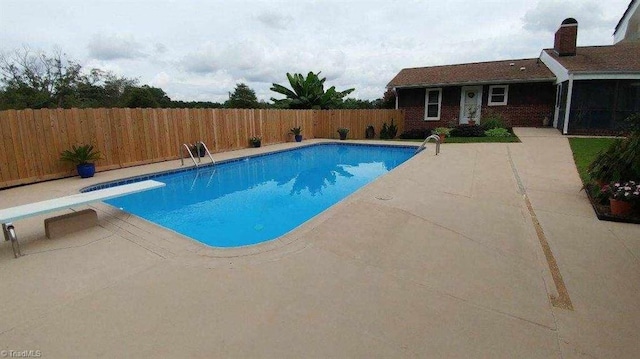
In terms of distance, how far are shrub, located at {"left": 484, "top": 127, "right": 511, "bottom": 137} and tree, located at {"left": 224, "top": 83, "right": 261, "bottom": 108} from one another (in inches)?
969

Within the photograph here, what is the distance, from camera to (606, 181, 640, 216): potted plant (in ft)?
15.3

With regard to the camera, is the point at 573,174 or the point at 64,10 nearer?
the point at 573,174

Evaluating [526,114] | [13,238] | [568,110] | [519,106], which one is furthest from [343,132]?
[13,238]

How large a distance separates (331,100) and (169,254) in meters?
19.0

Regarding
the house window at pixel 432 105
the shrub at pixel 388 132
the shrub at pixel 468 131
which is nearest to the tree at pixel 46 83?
the shrub at pixel 388 132

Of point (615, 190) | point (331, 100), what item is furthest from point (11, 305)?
point (331, 100)

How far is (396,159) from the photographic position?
13164 millimetres

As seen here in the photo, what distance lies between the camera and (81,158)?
875 cm

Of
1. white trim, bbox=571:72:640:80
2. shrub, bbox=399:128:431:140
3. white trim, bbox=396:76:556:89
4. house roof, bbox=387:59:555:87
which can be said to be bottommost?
shrub, bbox=399:128:431:140

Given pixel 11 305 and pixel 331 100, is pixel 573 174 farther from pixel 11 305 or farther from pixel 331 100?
pixel 331 100

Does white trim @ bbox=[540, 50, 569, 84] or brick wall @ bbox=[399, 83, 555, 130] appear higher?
white trim @ bbox=[540, 50, 569, 84]

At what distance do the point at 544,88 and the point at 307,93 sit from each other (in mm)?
13432

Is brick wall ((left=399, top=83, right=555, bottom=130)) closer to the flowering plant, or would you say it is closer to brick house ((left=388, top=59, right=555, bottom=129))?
brick house ((left=388, top=59, right=555, bottom=129))

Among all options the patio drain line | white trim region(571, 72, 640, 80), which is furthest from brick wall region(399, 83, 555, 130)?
the patio drain line
